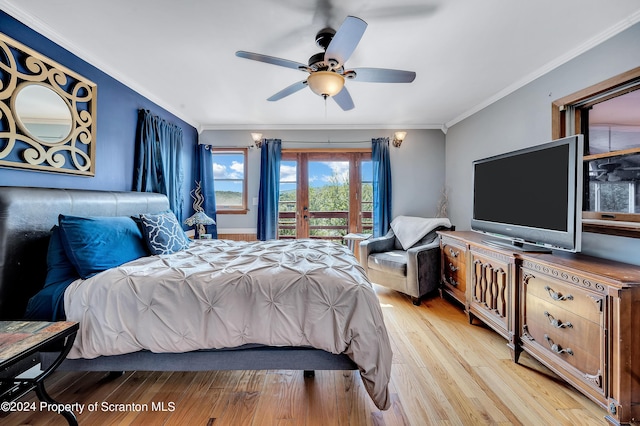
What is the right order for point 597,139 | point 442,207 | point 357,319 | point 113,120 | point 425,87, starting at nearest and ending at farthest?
1. point 357,319
2. point 597,139
3. point 113,120
4. point 425,87
5. point 442,207

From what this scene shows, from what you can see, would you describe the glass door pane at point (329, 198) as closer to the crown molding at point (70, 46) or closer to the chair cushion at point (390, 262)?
the chair cushion at point (390, 262)

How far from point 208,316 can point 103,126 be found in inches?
89.2

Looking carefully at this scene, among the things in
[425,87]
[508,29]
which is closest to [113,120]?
[425,87]

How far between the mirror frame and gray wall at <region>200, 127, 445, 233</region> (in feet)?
7.36

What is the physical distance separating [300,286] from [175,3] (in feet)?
6.57

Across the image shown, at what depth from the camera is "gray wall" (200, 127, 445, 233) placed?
14.6 feet

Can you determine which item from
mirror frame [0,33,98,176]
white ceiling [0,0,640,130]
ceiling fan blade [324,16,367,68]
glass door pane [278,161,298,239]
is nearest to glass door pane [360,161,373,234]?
glass door pane [278,161,298,239]

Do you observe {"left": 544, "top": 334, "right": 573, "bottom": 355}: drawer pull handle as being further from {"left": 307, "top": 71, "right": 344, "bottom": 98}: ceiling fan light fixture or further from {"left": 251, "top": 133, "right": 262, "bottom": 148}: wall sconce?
{"left": 251, "top": 133, "right": 262, "bottom": 148}: wall sconce

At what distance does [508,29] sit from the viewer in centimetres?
197

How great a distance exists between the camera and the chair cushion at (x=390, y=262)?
325cm

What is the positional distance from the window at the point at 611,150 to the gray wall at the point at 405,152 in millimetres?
2150

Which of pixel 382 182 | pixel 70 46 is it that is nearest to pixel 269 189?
pixel 382 182

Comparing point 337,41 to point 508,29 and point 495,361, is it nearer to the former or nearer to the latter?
point 508,29

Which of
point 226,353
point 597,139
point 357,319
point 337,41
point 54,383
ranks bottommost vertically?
point 54,383
